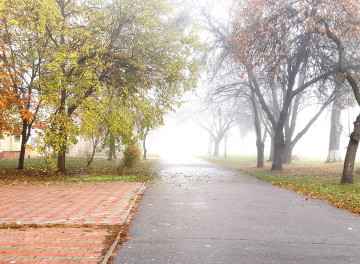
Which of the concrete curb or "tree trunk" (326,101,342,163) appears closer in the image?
the concrete curb

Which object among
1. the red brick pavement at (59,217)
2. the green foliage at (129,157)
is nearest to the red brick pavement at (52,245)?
the red brick pavement at (59,217)

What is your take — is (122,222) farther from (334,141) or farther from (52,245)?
(334,141)

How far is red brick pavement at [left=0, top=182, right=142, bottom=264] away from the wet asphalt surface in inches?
23.3

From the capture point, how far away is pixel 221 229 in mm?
6078

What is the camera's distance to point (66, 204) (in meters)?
8.37

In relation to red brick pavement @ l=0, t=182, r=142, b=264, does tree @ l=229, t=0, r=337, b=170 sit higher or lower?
higher

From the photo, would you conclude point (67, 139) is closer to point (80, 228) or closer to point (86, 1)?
point (86, 1)

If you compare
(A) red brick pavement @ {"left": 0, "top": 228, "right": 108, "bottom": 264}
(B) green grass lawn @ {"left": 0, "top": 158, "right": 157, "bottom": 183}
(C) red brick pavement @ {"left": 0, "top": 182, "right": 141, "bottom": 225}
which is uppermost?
(B) green grass lawn @ {"left": 0, "top": 158, "right": 157, "bottom": 183}

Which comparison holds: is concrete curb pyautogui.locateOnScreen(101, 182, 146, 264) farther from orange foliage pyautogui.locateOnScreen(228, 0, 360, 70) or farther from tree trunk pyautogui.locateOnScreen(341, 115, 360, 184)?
tree trunk pyautogui.locateOnScreen(341, 115, 360, 184)

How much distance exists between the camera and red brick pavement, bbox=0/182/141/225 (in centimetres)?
669

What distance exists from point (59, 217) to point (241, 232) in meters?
3.64

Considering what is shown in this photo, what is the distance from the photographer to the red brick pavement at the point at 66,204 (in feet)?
21.9

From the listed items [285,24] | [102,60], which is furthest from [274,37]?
[102,60]

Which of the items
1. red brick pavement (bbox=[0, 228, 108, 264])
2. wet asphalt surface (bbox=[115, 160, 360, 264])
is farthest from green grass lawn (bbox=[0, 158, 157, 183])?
red brick pavement (bbox=[0, 228, 108, 264])
